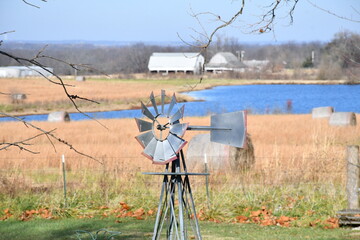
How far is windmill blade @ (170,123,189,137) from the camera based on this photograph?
6840mm

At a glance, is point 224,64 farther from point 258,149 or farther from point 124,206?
point 124,206

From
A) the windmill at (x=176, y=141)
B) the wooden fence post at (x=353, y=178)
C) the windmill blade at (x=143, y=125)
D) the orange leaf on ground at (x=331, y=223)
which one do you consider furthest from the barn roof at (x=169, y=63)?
the windmill at (x=176, y=141)

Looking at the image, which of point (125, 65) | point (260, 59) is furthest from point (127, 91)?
point (260, 59)

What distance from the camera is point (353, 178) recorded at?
432 inches

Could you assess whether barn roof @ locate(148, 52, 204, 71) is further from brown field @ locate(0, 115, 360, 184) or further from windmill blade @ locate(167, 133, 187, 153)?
windmill blade @ locate(167, 133, 187, 153)

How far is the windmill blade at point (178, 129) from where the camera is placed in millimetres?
6840

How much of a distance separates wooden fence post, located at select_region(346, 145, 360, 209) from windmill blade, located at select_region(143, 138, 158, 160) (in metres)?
4.97

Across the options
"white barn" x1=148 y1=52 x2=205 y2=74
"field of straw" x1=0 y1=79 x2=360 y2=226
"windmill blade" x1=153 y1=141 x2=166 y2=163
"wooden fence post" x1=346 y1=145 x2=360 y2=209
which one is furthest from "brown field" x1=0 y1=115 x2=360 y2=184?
"white barn" x1=148 y1=52 x2=205 y2=74

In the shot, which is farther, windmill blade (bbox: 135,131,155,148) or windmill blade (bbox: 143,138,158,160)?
windmill blade (bbox: 135,131,155,148)

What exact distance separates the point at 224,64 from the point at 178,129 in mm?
99003

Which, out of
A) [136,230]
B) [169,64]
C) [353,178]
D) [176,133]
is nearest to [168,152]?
[176,133]

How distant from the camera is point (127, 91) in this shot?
201ft

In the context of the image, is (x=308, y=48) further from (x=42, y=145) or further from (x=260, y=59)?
(x=42, y=145)

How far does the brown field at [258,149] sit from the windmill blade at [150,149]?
1.48 meters
